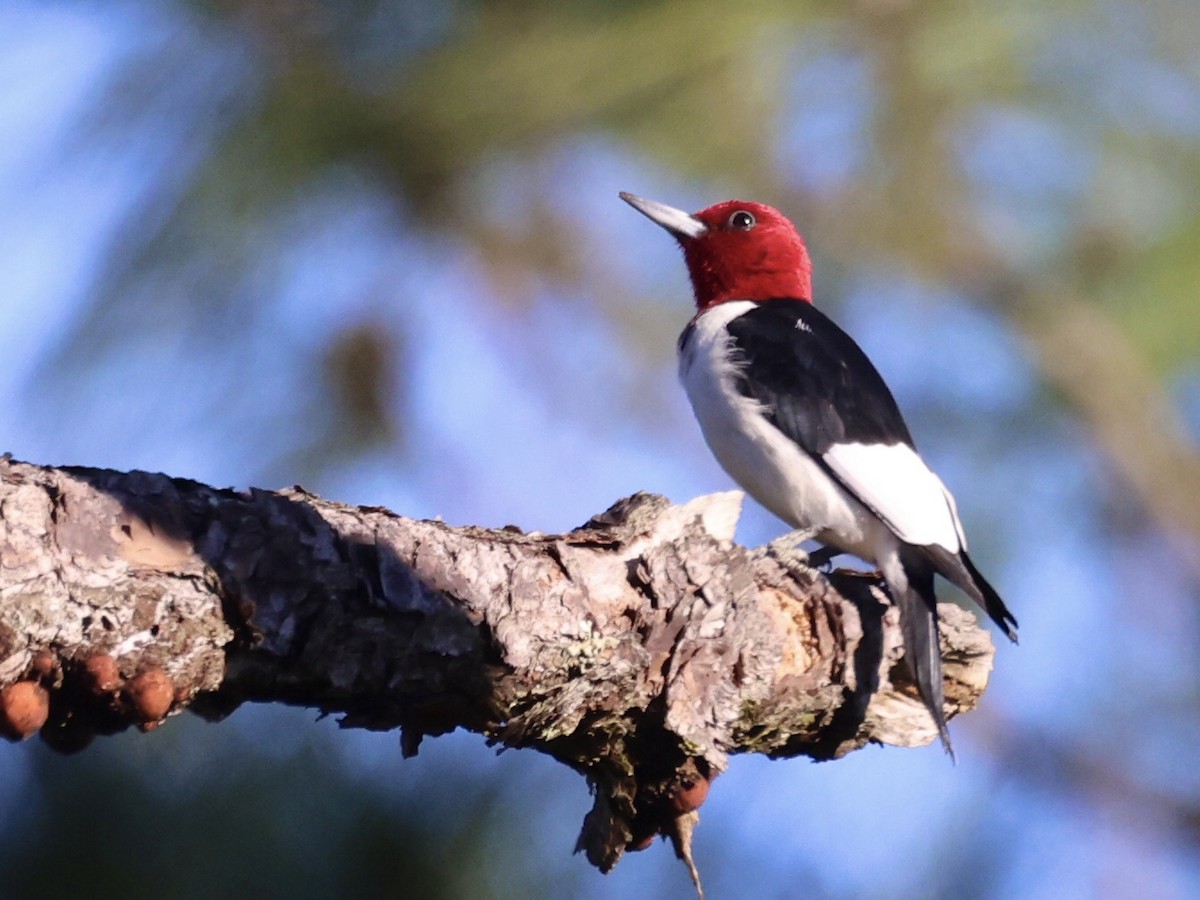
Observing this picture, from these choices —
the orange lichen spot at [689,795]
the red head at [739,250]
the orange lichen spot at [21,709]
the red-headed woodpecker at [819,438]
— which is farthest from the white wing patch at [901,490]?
the orange lichen spot at [21,709]

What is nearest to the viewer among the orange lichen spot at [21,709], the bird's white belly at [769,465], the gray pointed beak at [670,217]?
the orange lichen spot at [21,709]

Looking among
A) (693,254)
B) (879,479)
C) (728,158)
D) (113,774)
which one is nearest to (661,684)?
(113,774)

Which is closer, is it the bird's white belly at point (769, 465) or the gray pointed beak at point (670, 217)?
the bird's white belly at point (769, 465)

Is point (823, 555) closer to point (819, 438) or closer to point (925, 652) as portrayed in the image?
point (819, 438)

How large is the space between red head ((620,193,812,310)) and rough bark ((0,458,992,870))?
1265 mm

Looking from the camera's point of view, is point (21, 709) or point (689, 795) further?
point (689, 795)

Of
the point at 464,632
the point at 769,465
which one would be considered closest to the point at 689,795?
the point at 464,632

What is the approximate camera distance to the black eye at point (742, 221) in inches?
137

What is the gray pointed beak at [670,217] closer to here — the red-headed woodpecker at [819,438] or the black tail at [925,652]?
the red-headed woodpecker at [819,438]

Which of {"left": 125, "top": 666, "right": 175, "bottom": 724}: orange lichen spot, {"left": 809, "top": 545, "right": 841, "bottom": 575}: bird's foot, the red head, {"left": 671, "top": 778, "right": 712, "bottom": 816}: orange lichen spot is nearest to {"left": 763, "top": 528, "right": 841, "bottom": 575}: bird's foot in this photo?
{"left": 809, "top": 545, "right": 841, "bottom": 575}: bird's foot

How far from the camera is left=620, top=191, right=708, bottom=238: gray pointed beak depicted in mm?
3304

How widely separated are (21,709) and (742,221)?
2.41 m

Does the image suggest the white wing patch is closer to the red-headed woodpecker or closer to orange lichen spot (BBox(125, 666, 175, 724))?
the red-headed woodpecker

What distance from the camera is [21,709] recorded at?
A: 1463 mm
